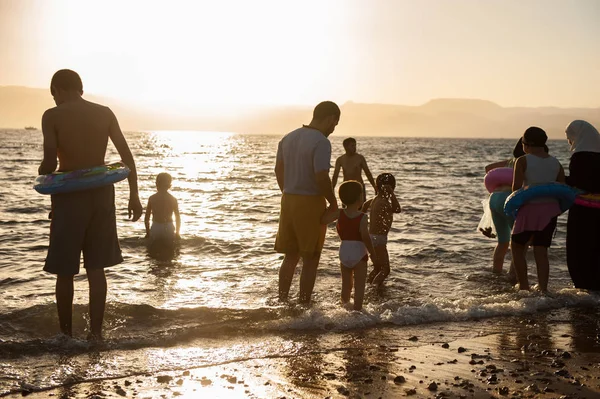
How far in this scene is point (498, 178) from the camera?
907 centimetres

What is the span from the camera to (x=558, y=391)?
4848 millimetres

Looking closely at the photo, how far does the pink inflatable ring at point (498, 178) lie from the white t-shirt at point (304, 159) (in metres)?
3.17

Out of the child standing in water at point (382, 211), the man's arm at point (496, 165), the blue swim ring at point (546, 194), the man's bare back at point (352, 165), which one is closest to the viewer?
the blue swim ring at point (546, 194)

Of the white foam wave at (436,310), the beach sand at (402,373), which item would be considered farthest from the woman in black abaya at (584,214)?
the beach sand at (402,373)

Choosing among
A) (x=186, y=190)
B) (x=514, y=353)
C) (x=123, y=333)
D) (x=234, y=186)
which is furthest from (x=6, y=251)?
(x=234, y=186)

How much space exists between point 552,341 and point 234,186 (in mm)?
22054

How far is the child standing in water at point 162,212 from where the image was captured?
1060 centimetres

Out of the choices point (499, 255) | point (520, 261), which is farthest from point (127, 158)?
point (499, 255)

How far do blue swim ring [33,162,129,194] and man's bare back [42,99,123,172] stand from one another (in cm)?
18

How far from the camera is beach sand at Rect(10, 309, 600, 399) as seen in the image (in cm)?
482

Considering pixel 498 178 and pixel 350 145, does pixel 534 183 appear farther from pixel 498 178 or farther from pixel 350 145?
pixel 350 145

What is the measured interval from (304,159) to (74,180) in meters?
2.43

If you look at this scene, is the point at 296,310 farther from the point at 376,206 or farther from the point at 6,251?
the point at 6,251

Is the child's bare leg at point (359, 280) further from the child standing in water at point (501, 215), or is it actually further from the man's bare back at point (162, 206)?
the man's bare back at point (162, 206)
